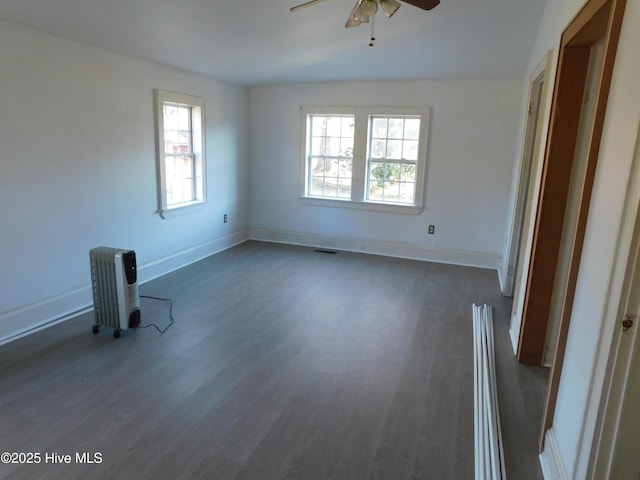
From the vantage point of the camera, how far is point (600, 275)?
1.60m

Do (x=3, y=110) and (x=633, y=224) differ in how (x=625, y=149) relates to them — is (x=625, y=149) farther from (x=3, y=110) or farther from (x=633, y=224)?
(x=3, y=110)

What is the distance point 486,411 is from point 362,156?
13.3 feet

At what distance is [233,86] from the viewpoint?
5.94 metres

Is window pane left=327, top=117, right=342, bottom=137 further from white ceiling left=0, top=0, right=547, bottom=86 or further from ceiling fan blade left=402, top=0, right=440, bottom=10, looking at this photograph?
ceiling fan blade left=402, top=0, right=440, bottom=10

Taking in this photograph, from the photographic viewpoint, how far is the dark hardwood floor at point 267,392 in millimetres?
2117

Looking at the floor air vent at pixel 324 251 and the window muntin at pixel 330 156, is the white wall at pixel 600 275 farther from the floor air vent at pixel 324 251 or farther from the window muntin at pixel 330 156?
the window muntin at pixel 330 156

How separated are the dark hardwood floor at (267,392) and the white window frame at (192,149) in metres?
1.09

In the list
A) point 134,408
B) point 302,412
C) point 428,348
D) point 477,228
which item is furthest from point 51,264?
point 477,228

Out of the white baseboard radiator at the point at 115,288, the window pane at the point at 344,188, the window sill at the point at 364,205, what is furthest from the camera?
the window pane at the point at 344,188

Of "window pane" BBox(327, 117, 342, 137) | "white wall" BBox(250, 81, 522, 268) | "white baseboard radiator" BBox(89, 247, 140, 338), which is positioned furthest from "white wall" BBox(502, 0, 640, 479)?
"window pane" BBox(327, 117, 342, 137)

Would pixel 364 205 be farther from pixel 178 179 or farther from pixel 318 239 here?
pixel 178 179

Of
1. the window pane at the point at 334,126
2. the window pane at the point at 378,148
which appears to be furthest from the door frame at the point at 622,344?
the window pane at the point at 334,126

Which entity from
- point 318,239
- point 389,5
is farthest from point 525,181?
point 318,239

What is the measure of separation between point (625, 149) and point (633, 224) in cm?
28
